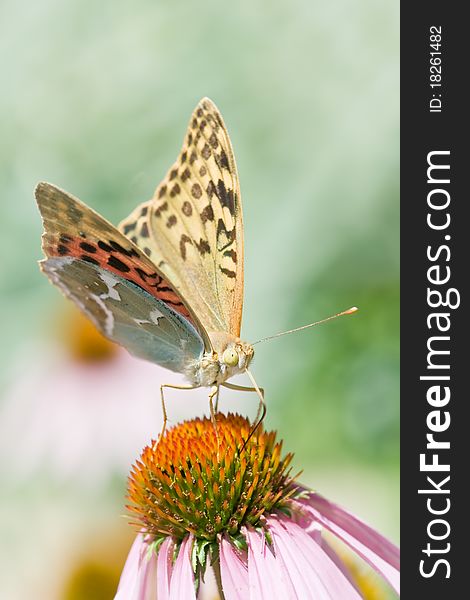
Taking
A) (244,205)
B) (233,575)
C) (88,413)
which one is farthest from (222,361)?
(244,205)

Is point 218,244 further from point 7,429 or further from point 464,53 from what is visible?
point 7,429

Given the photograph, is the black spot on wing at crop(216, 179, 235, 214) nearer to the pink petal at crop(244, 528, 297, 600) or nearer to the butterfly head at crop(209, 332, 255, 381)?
the butterfly head at crop(209, 332, 255, 381)

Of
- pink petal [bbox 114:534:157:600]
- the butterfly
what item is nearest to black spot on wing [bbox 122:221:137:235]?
the butterfly

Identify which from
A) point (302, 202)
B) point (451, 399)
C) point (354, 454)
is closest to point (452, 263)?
point (451, 399)

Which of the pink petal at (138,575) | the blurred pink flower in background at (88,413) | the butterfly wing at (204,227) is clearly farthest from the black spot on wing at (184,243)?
the blurred pink flower in background at (88,413)

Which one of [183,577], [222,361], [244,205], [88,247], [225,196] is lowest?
[183,577]

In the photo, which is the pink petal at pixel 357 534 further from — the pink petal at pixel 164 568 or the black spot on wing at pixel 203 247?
the black spot on wing at pixel 203 247

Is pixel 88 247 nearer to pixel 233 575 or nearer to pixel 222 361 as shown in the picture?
pixel 222 361
